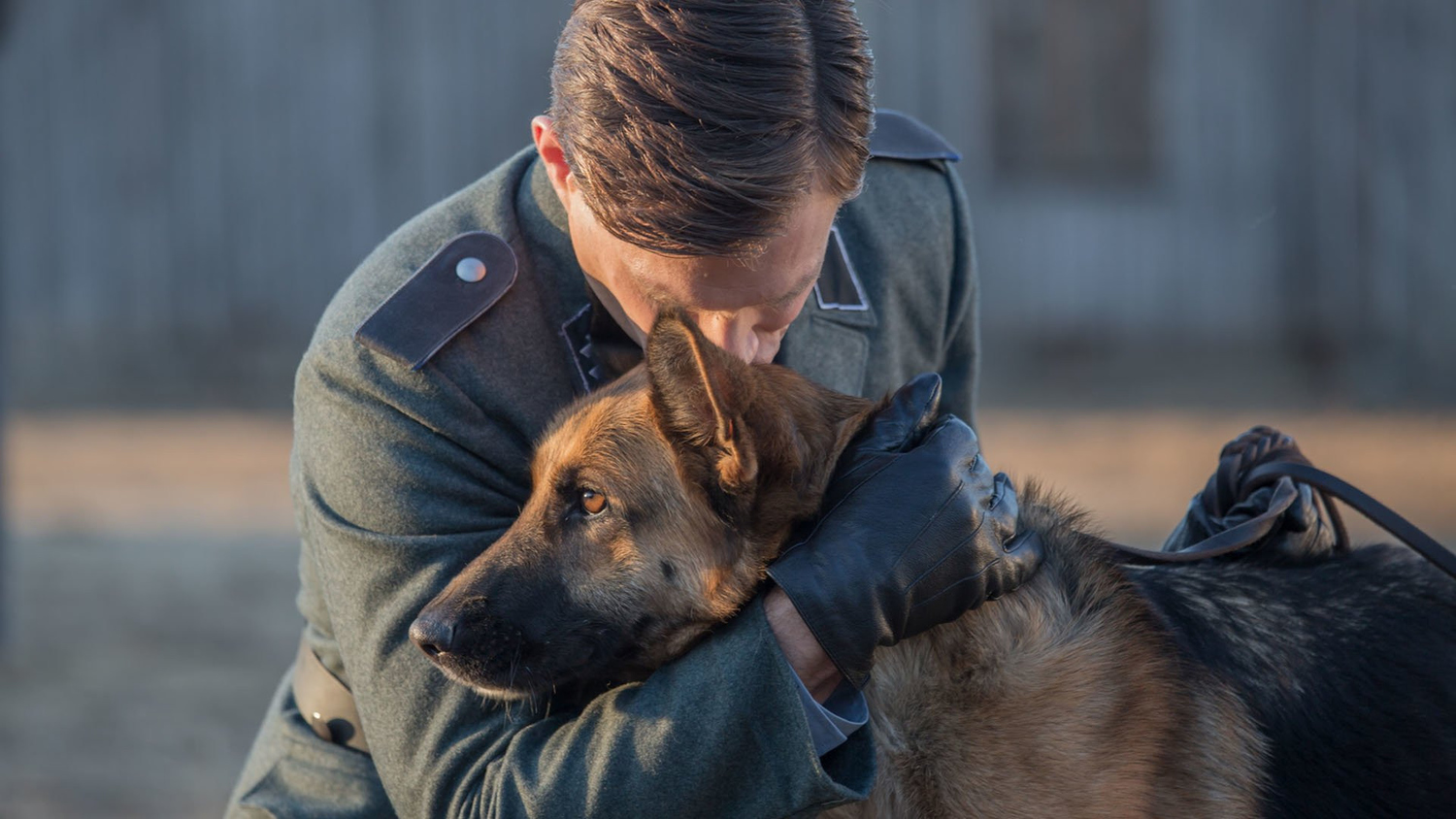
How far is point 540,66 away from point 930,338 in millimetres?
11108

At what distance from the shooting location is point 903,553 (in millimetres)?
2348

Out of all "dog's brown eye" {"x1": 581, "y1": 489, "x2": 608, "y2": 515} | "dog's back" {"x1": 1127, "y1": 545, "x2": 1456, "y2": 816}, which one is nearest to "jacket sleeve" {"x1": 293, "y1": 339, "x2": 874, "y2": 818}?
"dog's brown eye" {"x1": 581, "y1": 489, "x2": 608, "y2": 515}

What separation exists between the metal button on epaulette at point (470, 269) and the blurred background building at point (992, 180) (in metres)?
10.0

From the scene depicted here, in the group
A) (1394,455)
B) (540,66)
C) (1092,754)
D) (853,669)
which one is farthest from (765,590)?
(540,66)

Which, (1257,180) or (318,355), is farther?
(1257,180)

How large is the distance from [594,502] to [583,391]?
305 mm

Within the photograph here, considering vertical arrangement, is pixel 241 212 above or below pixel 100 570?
above

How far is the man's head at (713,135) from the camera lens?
239 cm

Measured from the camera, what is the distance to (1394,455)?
10.6 metres

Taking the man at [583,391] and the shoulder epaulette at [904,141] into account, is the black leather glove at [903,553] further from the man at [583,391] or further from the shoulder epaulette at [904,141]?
the shoulder epaulette at [904,141]

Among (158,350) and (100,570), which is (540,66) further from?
(100,570)

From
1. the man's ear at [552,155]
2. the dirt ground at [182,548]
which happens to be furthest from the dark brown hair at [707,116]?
the dirt ground at [182,548]

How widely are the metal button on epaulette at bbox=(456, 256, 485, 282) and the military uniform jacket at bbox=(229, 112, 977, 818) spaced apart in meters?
0.02

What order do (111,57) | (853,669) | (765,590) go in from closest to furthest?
1. (853,669)
2. (765,590)
3. (111,57)
